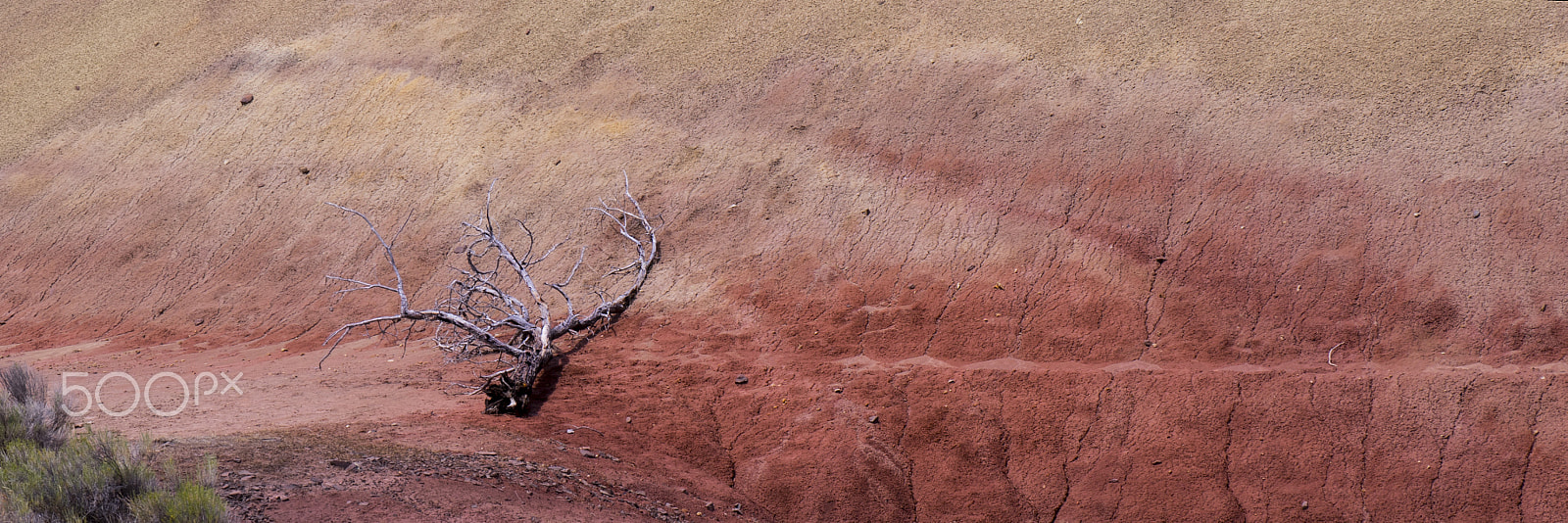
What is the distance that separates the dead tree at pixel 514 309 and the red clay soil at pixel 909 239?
22cm

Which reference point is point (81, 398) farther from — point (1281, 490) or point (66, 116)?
point (1281, 490)

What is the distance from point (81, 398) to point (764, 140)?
556 cm

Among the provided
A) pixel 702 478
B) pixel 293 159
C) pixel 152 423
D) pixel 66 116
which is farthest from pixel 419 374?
pixel 66 116

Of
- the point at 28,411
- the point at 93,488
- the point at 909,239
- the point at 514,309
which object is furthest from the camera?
the point at 909,239

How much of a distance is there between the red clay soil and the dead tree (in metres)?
0.22

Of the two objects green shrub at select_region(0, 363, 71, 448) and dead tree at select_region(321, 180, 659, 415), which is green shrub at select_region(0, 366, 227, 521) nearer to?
green shrub at select_region(0, 363, 71, 448)

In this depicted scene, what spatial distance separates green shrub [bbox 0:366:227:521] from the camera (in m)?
3.93

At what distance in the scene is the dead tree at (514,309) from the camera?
6762 mm

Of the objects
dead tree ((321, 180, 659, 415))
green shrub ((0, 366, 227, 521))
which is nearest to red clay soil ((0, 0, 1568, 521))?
dead tree ((321, 180, 659, 415))

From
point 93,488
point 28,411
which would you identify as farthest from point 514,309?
point 93,488

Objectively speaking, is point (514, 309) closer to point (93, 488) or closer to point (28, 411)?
point (28, 411)

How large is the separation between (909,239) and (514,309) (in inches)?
125

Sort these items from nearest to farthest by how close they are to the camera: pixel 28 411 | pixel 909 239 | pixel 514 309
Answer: pixel 28 411, pixel 514 309, pixel 909 239

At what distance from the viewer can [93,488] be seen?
13.2 ft
